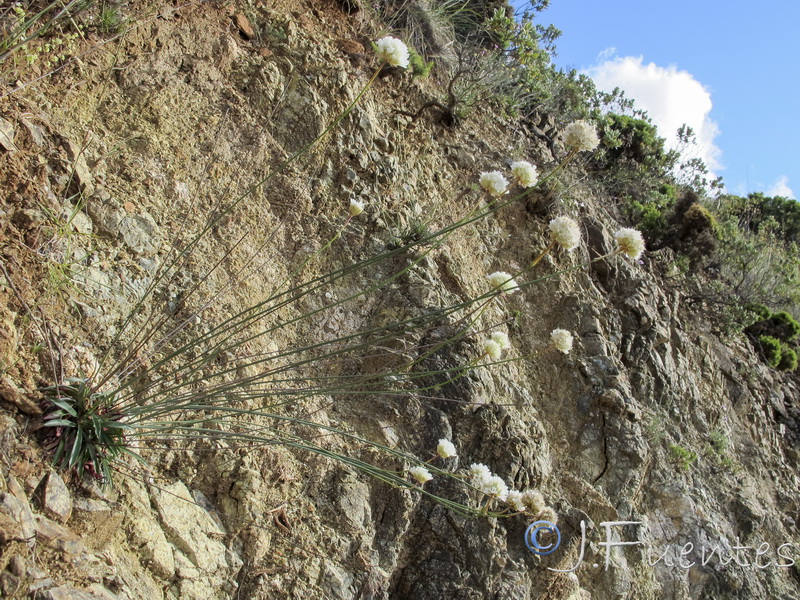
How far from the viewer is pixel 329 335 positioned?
3555mm

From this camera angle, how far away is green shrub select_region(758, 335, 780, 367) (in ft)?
24.3

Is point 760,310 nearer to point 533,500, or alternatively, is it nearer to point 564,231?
point 533,500

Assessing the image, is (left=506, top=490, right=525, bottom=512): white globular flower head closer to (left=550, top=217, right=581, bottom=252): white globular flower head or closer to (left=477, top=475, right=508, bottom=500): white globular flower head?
(left=477, top=475, right=508, bottom=500): white globular flower head

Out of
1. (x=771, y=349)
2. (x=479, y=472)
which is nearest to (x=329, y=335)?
(x=479, y=472)

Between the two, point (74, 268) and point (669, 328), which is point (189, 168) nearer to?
point (74, 268)

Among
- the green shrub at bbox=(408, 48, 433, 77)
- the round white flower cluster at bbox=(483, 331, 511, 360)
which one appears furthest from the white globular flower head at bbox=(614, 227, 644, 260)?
the green shrub at bbox=(408, 48, 433, 77)

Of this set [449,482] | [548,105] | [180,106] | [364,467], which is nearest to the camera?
[364,467]

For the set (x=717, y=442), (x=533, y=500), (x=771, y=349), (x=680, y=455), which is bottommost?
(x=533, y=500)

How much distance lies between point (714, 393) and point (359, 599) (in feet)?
15.5

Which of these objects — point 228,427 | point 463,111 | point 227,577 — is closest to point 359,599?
point 227,577

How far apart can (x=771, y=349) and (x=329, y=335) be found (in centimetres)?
651

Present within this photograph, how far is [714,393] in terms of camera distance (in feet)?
19.7

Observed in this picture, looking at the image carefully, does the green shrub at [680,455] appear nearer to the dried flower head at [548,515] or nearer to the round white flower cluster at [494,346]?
the dried flower head at [548,515]

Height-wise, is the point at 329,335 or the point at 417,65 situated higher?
the point at 417,65
